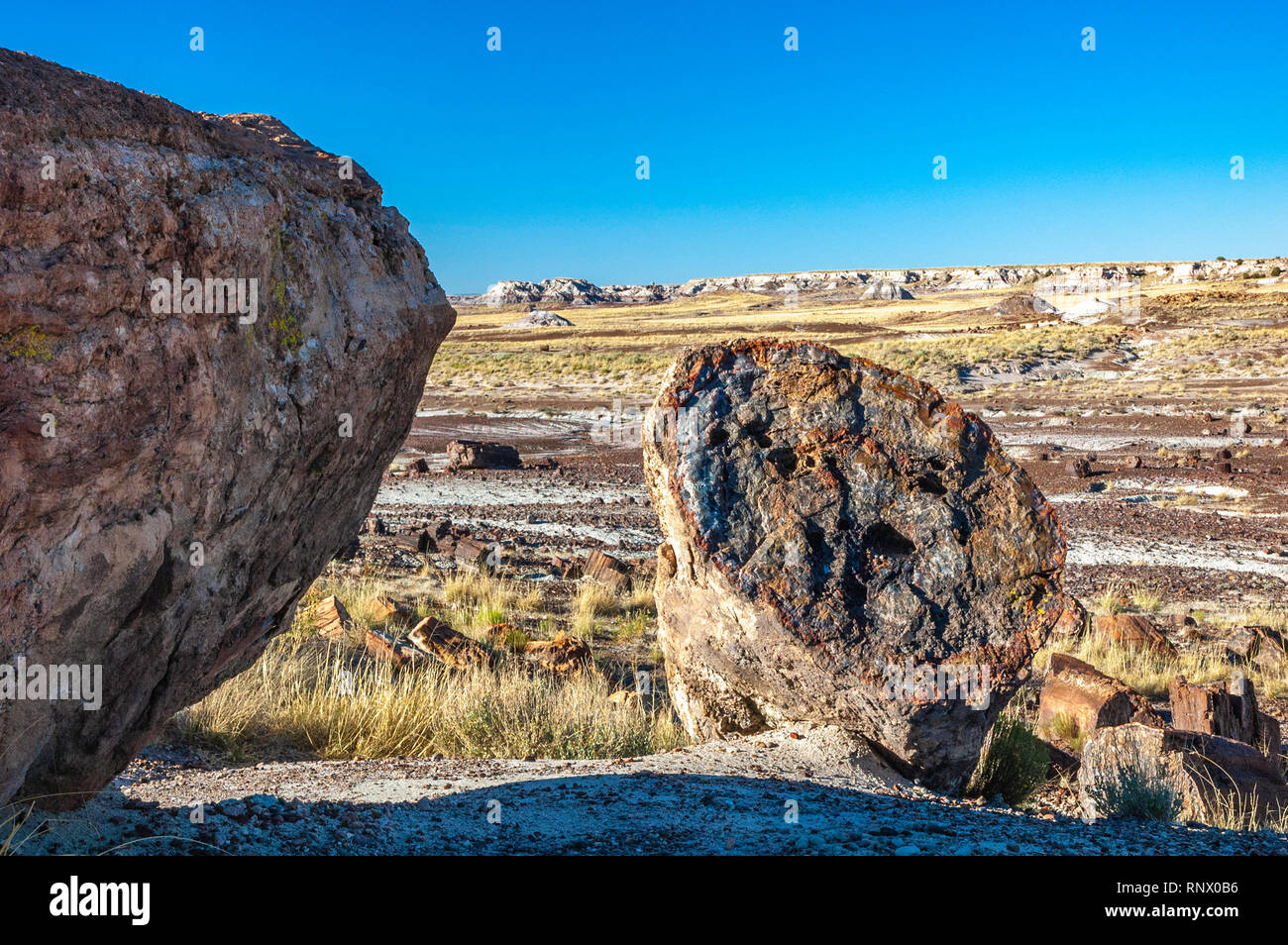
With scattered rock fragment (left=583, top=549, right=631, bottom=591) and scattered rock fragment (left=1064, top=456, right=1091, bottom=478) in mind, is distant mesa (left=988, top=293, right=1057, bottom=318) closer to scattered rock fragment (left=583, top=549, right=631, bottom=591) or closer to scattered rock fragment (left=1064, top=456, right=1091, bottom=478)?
scattered rock fragment (left=1064, top=456, right=1091, bottom=478)

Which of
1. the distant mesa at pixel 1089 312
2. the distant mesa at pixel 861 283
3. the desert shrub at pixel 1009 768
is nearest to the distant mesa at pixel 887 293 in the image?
the distant mesa at pixel 861 283

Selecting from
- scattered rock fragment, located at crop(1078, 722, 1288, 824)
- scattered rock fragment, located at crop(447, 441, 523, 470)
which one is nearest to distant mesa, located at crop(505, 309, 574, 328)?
scattered rock fragment, located at crop(447, 441, 523, 470)

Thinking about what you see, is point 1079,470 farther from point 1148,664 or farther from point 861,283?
point 861,283

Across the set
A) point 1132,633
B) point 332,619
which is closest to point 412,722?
point 332,619

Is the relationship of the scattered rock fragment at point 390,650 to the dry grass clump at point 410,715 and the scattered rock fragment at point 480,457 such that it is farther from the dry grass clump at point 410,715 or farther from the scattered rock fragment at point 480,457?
the scattered rock fragment at point 480,457

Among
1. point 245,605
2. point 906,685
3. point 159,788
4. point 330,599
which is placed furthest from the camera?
point 330,599

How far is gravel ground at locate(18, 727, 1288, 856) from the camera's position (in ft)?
10.7

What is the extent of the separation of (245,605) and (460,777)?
1414mm

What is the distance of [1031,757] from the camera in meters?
5.55

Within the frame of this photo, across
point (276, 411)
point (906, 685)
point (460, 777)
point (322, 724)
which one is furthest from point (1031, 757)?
point (276, 411)

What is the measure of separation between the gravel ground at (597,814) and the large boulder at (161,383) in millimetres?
386

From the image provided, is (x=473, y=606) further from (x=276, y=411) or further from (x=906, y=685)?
(x=276, y=411)

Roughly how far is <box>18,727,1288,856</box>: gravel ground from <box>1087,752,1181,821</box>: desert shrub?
0.64 meters

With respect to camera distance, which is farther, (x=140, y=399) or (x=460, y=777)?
(x=460, y=777)
